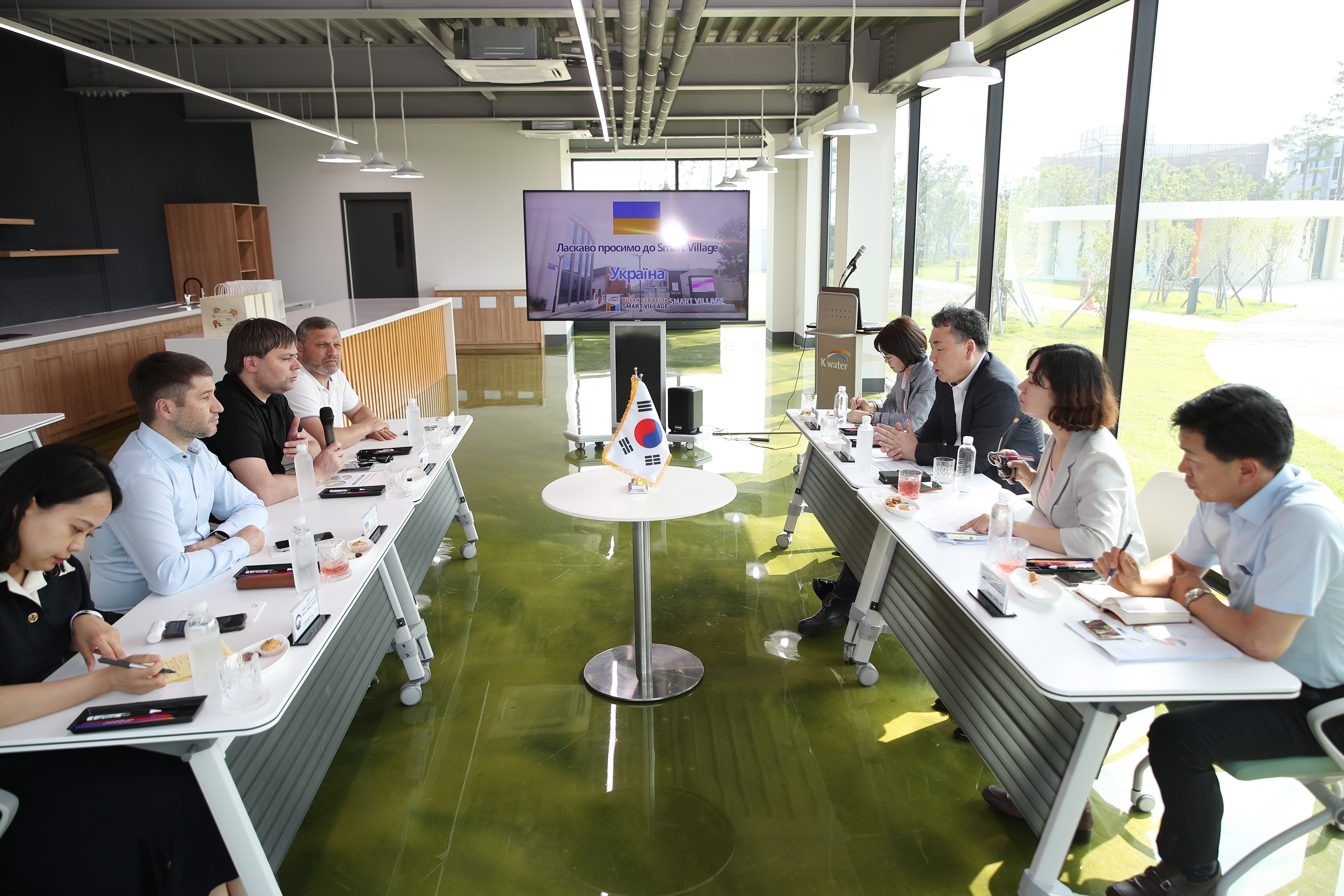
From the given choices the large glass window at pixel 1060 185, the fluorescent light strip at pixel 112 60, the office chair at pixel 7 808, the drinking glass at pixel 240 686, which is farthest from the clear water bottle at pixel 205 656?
the fluorescent light strip at pixel 112 60

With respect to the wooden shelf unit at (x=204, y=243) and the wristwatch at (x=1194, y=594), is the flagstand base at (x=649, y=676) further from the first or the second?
the wooden shelf unit at (x=204, y=243)

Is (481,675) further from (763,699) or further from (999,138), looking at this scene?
(999,138)

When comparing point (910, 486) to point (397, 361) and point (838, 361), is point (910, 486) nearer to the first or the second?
point (838, 361)

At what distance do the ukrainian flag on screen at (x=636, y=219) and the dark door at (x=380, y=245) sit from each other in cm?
725

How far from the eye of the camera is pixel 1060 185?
5.85 m

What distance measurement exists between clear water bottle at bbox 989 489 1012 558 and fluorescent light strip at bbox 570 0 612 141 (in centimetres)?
289

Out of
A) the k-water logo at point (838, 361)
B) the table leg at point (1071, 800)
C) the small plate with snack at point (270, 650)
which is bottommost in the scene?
the table leg at point (1071, 800)

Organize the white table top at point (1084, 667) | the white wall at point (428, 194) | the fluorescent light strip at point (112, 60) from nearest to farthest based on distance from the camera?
the white table top at point (1084, 667), the fluorescent light strip at point (112, 60), the white wall at point (428, 194)

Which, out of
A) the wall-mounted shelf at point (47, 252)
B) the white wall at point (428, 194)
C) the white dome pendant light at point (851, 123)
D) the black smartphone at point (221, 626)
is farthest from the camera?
the white wall at point (428, 194)

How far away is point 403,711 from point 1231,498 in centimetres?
279

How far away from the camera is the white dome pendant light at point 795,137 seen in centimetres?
696

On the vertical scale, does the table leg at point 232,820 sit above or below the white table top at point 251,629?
below

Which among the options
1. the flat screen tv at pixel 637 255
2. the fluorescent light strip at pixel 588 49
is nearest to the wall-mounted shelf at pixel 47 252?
the flat screen tv at pixel 637 255

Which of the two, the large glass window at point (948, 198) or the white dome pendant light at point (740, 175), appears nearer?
the large glass window at point (948, 198)
